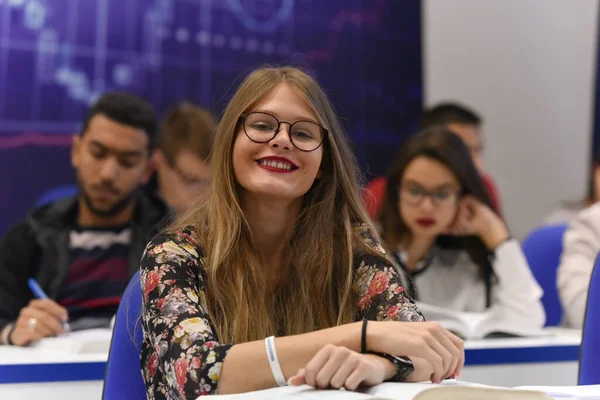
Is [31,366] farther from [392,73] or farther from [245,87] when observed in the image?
[392,73]

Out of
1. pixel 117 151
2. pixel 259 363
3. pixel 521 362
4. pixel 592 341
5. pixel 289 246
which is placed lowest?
pixel 521 362

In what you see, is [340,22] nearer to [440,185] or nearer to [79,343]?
[440,185]

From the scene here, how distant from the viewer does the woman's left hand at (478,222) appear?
2.67m

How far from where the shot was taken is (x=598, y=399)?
1186 millimetres

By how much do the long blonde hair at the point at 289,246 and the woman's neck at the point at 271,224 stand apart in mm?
20

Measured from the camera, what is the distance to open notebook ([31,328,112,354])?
186 cm

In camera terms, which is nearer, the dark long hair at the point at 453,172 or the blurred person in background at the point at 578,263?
the blurred person in background at the point at 578,263

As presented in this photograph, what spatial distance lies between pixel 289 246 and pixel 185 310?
38 centimetres

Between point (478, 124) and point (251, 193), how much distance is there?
2.70 meters

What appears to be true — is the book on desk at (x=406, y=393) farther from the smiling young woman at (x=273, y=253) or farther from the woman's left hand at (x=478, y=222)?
the woman's left hand at (x=478, y=222)

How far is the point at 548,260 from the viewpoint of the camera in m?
2.84

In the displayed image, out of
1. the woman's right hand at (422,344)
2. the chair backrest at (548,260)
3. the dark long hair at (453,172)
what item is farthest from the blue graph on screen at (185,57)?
the woman's right hand at (422,344)

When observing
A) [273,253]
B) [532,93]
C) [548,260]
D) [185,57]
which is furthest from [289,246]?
[532,93]

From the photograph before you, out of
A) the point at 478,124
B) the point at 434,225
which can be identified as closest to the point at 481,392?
the point at 434,225
